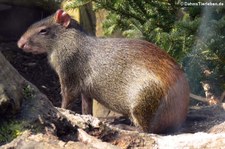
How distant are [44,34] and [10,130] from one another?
2.17m

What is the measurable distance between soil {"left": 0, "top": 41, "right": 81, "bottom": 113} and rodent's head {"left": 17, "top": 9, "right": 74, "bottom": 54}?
171cm

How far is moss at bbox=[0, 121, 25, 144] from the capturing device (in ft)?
9.95

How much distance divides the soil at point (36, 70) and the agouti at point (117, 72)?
5.87 ft

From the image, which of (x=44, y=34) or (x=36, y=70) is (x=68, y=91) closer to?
(x=44, y=34)

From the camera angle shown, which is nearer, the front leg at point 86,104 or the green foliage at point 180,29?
the green foliage at point 180,29

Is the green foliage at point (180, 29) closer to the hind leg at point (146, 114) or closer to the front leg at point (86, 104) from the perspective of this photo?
the front leg at point (86, 104)

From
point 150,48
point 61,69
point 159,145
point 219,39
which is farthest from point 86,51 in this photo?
point 159,145

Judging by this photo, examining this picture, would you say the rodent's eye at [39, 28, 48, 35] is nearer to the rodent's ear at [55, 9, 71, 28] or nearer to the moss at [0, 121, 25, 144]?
the rodent's ear at [55, 9, 71, 28]

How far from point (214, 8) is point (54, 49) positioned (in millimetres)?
1468

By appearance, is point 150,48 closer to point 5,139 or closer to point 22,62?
point 5,139

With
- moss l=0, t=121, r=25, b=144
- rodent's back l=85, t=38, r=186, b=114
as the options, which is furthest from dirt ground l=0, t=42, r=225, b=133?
moss l=0, t=121, r=25, b=144

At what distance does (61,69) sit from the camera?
4953 millimetres

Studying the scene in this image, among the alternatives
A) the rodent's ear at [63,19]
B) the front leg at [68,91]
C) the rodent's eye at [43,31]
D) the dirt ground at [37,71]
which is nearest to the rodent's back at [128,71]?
the front leg at [68,91]

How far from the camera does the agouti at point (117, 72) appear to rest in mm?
4340
